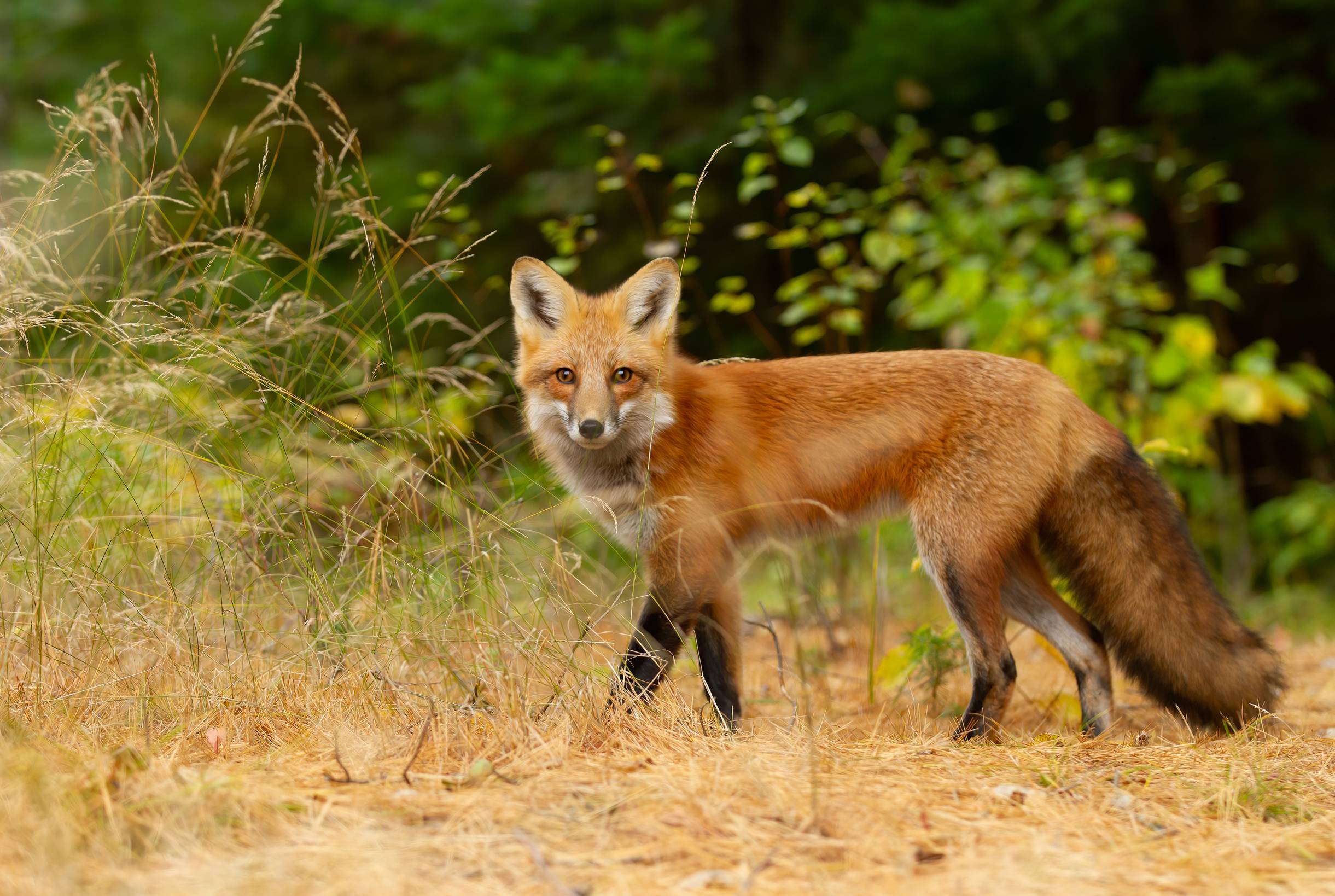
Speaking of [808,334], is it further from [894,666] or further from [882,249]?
[894,666]

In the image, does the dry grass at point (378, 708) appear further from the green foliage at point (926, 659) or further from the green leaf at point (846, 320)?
the green leaf at point (846, 320)

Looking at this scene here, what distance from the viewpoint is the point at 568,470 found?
11.5ft

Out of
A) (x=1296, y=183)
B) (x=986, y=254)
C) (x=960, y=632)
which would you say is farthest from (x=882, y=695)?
(x=1296, y=183)

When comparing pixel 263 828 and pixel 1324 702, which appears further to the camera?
pixel 1324 702

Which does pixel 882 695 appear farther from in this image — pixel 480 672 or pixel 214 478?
pixel 214 478

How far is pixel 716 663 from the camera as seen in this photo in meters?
3.41

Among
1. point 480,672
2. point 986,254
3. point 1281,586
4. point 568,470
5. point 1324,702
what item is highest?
point 986,254

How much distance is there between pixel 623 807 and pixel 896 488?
5.22ft

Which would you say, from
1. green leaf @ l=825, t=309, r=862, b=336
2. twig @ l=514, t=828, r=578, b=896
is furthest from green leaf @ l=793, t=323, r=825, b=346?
twig @ l=514, t=828, r=578, b=896

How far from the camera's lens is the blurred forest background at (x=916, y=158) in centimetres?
580

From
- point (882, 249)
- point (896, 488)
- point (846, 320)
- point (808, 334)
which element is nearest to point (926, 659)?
point (896, 488)

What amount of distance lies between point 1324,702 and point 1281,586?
323 centimetres

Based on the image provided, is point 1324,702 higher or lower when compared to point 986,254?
lower

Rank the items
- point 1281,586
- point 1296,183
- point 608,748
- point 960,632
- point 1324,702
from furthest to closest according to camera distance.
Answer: point 1296,183 → point 1281,586 → point 1324,702 → point 960,632 → point 608,748
